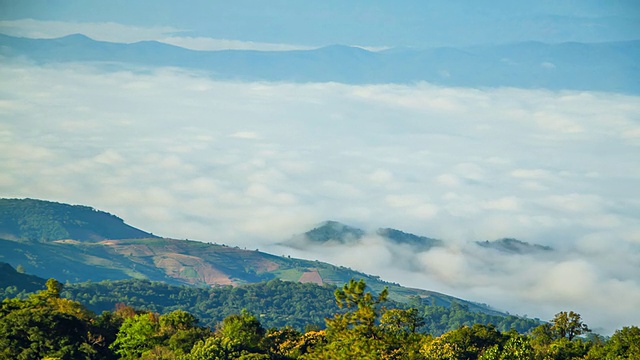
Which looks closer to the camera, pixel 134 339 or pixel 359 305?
pixel 359 305

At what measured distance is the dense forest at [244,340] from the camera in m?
106

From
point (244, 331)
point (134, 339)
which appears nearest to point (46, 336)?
point (134, 339)

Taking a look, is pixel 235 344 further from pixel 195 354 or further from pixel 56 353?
pixel 56 353

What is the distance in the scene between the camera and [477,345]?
15462 centimetres

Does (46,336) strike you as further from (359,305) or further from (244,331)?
(359,305)

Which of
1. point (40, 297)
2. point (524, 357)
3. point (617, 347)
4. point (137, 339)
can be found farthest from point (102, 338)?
point (617, 347)

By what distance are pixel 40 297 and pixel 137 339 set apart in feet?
93.8

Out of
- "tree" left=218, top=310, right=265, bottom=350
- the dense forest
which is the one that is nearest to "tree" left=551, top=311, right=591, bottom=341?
the dense forest

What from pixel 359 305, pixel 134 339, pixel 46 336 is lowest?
pixel 46 336

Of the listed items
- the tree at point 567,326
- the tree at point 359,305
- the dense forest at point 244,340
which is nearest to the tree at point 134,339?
the dense forest at point 244,340

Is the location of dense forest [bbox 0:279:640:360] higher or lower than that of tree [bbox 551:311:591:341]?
lower

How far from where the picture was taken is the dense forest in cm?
10594

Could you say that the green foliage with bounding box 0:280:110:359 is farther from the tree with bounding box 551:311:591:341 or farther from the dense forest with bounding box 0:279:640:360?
the tree with bounding box 551:311:591:341

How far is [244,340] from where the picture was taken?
14050 centimetres
